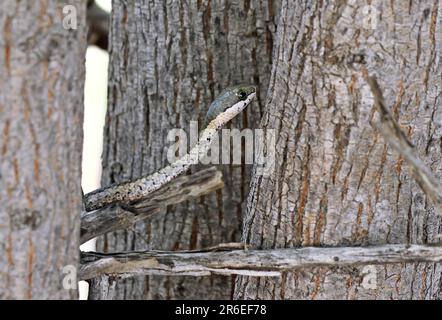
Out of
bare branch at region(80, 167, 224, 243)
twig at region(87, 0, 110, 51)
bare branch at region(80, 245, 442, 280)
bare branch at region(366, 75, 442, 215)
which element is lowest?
bare branch at region(80, 245, 442, 280)

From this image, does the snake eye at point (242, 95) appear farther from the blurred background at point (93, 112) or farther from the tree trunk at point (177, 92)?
the blurred background at point (93, 112)

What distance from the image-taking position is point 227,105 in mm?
2984

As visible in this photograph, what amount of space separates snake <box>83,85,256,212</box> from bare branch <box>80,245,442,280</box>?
345mm

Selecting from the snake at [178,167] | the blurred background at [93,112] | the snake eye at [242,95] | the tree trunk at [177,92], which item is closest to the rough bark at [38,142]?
the snake at [178,167]

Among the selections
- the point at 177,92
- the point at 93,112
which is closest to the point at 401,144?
the point at 177,92

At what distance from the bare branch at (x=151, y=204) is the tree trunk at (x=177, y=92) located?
0.74m

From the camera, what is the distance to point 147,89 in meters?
3.50

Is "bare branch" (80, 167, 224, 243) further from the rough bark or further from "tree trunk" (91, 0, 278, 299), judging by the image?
"tree trunk" (91, 0, 278, 299)

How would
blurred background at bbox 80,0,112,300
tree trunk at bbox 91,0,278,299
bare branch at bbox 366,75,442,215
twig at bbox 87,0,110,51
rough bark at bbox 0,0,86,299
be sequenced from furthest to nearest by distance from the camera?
1. blurred background at bbox 80,0,112,300
2. twig at bbox 87,0,110,51
3. tree trunk at bbox 91,0,278,299
4. bare branch at bbox 366,75,442,215
5. rough bark at bbox 0,0,86,299

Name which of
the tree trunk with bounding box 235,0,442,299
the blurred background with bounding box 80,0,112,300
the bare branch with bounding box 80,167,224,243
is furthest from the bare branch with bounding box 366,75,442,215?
the blurred background with bounding box 80,0,112,300

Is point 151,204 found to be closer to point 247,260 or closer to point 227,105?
point 247,260

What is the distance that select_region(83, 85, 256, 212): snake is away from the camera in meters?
2.90

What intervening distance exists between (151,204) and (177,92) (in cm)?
92
